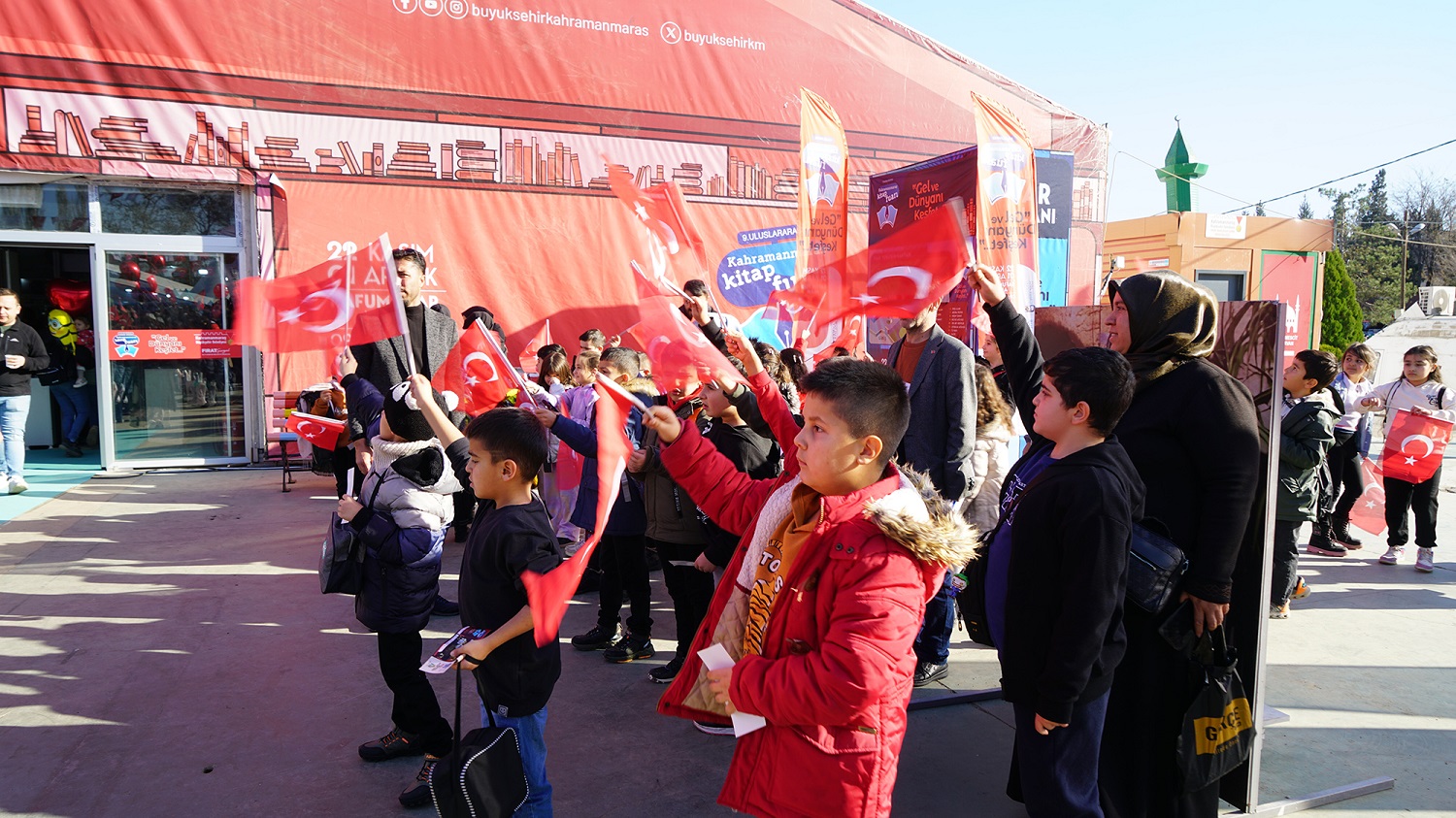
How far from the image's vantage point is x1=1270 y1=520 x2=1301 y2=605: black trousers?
201 inches

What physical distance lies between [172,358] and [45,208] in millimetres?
1968

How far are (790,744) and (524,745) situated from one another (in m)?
1.24

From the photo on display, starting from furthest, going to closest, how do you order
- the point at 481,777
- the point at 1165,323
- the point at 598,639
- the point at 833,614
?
the point at 598,639
the point at 1165,323
the point at 481,777
the point at 833,614

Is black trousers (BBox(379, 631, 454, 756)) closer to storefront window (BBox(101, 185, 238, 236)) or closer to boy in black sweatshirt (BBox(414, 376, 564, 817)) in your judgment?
boy in black sweatshirt (BBox(414, 376, 564, 817))

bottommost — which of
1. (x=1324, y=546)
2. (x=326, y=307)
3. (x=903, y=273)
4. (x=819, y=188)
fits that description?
(x=1324, y=546)

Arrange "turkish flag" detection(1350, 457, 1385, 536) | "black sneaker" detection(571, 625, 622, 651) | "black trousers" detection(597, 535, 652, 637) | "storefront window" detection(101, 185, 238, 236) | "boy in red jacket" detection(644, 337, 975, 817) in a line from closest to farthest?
"boy in red jacket" detection(644, 337, 975, 817) < "black trousers" detection(597, 535, 652, 637) < "black sneaker" detection(571, 625, 622, 651) < "turkish flag" detection(1350, 457, 1385, 536) < "storefront window" detection(101, 185, 238, 236)

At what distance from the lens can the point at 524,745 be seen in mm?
2820

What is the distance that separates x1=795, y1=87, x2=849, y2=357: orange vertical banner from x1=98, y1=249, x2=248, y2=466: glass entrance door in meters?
6.57

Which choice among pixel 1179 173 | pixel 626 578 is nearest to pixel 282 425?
pixel 626 578

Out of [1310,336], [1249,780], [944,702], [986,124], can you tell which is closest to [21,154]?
[986,124]

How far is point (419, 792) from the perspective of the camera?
329 cm

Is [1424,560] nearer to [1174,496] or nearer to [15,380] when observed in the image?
[1174,496]

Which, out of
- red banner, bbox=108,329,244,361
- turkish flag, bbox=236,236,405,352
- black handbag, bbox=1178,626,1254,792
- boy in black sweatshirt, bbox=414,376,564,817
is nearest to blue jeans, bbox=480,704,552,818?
boy in black sweatshirt, bbox=414,376,564,817

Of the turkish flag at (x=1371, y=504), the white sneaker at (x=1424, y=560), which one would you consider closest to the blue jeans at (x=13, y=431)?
the turkish flag at (x=1371, y=504)
